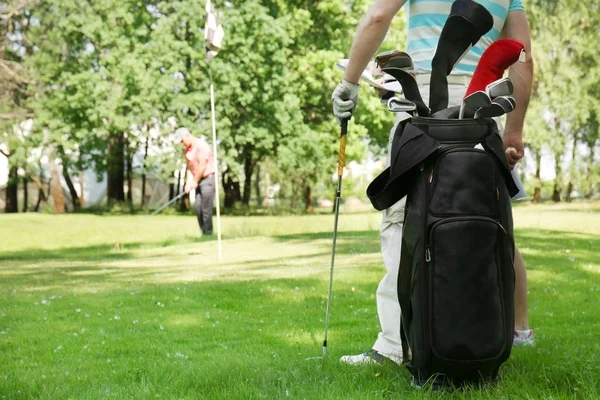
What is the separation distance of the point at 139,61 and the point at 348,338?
24950 mm

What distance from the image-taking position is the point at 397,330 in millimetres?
3736

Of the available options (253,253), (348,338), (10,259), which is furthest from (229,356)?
(10,259)

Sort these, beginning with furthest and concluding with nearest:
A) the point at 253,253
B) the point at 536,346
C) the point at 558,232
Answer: the point at 558,232 → the point at 253,253 → the point at 536,346

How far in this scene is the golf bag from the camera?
2.87 m

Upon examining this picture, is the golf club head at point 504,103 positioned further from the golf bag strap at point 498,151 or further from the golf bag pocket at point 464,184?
the golf bag pocket at point 464,184

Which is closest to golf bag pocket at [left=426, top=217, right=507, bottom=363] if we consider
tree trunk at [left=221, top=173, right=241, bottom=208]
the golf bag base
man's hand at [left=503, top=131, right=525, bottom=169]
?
the golf bag base

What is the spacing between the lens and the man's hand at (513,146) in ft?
12.7

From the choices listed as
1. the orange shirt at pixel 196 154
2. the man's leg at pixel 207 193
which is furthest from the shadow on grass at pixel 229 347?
the man's leg at pixel 207 193

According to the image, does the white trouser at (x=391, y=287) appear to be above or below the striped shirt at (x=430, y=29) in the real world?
below

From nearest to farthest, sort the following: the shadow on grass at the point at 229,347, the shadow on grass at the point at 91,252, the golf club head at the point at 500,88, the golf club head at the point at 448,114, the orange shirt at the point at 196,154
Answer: the golf club head at the point at 500,88 < the golf club head at the point at 448,114 < the shadow on grass at the point at 229,347 < the shadow on grass at the point at 91,252 < the orange shirt at the point at 196,154

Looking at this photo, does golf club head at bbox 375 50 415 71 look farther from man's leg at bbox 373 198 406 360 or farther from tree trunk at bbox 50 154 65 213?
A: tree trunk at bbox 50 154 65 213

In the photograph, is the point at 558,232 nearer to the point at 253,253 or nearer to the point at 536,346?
the point at 253,253

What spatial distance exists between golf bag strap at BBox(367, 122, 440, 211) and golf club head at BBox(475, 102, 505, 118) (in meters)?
0.23

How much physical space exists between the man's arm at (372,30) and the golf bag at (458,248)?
529mm
